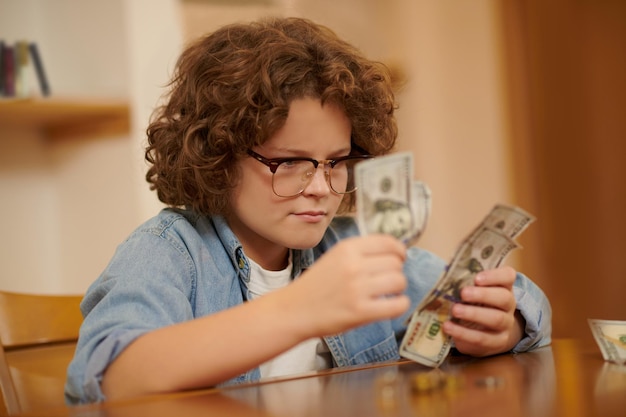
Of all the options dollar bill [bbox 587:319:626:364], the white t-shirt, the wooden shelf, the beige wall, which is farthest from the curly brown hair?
the wooden shelf

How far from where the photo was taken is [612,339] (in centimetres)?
116

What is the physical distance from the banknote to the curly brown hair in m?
0.38

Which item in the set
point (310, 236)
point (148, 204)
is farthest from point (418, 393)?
point (148, 204)

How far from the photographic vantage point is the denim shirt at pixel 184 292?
1038 mm

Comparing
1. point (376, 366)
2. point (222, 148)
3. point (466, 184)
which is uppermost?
point (222, 148)

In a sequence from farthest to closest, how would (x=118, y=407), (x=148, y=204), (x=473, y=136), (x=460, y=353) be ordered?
(x=473, y=136) < (x=148, y=204) < (x=460, y=353) < (x=118, y=407)

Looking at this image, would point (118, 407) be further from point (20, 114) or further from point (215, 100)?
point (20, 114)

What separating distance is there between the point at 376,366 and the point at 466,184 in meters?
3.21

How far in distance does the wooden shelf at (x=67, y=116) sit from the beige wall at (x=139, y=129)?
2.1 inches

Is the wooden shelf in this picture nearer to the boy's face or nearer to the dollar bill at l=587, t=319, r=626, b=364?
the boy's face

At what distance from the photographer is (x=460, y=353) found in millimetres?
1273

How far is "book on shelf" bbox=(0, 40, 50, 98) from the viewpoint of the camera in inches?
110

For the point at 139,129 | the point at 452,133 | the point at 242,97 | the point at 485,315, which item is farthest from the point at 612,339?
the point at 452,133

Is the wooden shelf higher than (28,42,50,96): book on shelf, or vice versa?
(28,42,50,96): book on shelf
